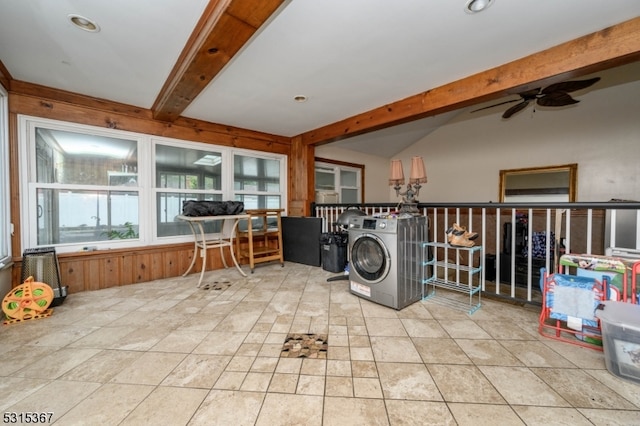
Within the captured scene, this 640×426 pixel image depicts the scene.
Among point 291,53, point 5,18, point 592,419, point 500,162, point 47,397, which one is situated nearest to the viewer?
point 592,419

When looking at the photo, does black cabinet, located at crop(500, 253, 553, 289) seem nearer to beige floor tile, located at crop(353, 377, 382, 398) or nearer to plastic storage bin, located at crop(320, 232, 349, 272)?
plastic storage bin, located at crop(320, 232, 349, 272)

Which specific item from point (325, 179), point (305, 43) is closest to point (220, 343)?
point (305, 43)

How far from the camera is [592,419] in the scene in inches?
46.5

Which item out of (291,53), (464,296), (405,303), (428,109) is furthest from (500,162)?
(291,53)

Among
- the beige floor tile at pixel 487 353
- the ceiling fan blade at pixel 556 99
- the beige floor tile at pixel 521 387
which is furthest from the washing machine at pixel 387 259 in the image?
the ceiling fan blade at pixel 556 99

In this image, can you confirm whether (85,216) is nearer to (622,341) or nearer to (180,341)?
(180,341)

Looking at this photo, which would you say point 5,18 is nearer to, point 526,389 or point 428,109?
point 428,109

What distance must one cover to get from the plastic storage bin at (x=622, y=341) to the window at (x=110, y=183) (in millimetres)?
4284

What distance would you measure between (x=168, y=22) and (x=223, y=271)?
3.09m

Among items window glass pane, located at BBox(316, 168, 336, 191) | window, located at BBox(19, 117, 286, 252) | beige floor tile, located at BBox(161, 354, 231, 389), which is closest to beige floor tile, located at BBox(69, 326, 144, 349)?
beige floor tile, located at BBox(161, 354, 231, 389)

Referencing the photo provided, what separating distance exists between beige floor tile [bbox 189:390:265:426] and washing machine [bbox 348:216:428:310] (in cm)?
150

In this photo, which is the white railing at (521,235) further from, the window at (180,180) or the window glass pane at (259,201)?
the window at (180,180)

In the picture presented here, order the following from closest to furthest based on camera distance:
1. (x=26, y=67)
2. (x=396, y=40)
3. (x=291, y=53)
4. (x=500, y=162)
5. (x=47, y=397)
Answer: (x=47, y=397), (x=396, y=40), (x=291, y=53), (x=26, y=67), (x=500, y=162)

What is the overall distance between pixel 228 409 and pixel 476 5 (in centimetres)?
278
